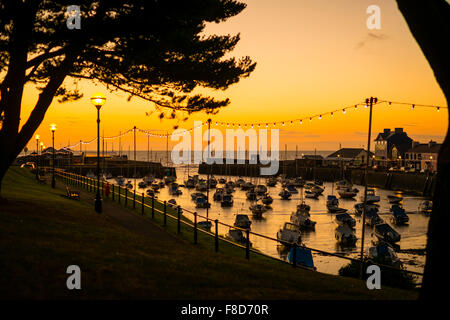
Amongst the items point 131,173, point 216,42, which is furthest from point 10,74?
point 131,173

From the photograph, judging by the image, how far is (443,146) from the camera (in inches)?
224

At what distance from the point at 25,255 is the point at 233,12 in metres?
13.9

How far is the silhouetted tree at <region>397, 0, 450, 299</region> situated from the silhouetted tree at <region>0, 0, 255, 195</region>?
9.96 m

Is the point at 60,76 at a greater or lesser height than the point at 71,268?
greater

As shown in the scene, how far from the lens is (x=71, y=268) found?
25.3 ft

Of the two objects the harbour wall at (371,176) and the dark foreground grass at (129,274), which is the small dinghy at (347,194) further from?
the dark foreground grass at (129,274)

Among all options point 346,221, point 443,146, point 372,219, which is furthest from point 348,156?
point 443,146

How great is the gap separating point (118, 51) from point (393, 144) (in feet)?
436

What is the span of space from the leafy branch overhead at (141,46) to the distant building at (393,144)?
125 meters

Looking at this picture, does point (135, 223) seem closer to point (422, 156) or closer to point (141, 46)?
point (141, 46)

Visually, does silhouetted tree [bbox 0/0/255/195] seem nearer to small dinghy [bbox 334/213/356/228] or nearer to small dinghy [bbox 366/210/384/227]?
small dinghy [bbox 334/213/356/228]

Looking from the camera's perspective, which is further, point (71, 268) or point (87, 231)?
point (87, 231)

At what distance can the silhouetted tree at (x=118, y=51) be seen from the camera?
14102 millimetres
